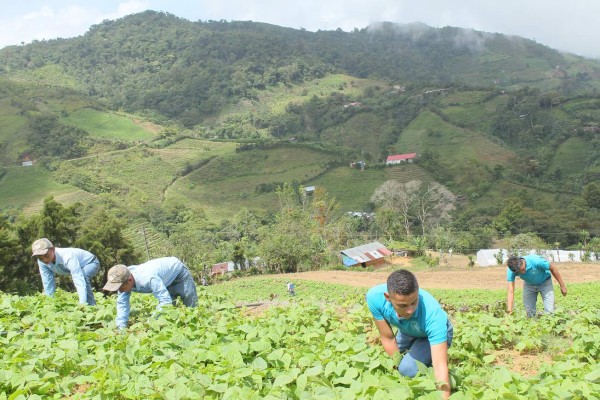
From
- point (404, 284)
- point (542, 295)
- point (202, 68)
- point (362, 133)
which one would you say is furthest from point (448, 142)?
point (404, 284)

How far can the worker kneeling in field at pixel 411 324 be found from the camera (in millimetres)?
3326

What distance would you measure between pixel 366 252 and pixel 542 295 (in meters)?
33.6

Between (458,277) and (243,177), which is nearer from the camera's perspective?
(458,277)

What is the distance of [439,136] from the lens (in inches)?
3937

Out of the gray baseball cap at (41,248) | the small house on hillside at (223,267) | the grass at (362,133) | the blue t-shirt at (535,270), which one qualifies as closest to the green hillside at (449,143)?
the grass at (362,133)

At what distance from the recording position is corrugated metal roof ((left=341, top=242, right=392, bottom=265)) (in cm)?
3962

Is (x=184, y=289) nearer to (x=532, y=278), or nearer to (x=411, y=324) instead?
(x=411, y=324)

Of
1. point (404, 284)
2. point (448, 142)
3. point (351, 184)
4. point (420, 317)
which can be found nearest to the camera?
point (404, 284)

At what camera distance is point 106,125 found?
4279 inches

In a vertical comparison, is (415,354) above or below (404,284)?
below

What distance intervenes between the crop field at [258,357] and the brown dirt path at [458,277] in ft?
59.3

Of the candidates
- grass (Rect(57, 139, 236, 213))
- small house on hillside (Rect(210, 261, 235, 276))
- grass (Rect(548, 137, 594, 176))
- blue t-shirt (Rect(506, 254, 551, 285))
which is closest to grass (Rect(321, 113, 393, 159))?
grass (Rect(57, 139, 236, 213))

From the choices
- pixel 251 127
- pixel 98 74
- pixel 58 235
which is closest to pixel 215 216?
pixel 58 235

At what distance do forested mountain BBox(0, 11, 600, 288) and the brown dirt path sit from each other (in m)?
10.3
